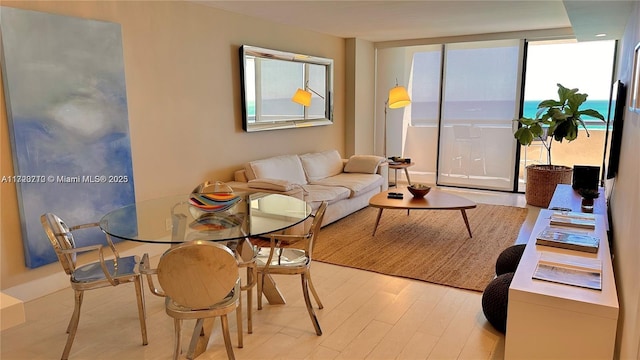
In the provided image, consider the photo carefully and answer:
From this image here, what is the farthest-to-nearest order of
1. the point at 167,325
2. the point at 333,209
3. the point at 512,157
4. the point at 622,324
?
the point at 512,157
the point at 333,209
the point at 167,325
the point at 622,324

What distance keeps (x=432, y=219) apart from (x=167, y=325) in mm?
3406

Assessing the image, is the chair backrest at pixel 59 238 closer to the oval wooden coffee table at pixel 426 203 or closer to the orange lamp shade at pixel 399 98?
the oval wooden coffee table at pixel 426 203

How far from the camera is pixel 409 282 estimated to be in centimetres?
348

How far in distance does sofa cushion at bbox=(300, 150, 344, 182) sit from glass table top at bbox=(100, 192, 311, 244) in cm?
242

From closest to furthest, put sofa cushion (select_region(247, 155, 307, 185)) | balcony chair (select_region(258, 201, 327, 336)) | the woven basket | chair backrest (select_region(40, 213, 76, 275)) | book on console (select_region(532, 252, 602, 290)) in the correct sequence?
book on console (select_region(532, 252, 602, 290)), chair backrest (select_region(40, 213, 76, 275)), balcony chair (select_region(258, 201, 327, 336)), sofa cushion (select_region(247, 155, 307, 185)), the woven basket

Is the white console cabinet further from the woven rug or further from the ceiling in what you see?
the ceiling

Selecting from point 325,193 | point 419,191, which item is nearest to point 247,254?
point 325,193

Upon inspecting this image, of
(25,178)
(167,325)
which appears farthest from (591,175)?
(25,178)

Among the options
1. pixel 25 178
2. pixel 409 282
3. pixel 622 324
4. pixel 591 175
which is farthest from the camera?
pixel 591 175

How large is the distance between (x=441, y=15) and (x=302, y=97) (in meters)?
1.98

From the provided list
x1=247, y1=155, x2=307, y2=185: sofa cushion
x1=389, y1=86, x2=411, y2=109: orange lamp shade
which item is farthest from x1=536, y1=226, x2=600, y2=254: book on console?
x1=389, y1=86, x2=411, y2=109: orange lamp shade

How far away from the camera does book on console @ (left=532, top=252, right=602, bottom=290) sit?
2.11m

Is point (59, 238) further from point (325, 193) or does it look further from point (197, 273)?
point (325, 193)

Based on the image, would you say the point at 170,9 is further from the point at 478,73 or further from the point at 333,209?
the point at 478,73
